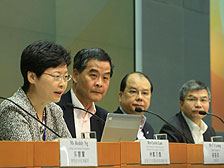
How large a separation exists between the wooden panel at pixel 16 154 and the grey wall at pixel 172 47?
313 centimetres

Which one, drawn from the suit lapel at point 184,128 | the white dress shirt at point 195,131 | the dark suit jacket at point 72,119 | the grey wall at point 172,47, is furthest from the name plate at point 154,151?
the grey wall at point 172,47

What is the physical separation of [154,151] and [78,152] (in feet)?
1.65

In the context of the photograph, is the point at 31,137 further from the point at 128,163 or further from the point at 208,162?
the point at 208,162

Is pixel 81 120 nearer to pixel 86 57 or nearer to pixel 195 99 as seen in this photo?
pixel 86 57

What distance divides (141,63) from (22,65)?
2511 millimetres

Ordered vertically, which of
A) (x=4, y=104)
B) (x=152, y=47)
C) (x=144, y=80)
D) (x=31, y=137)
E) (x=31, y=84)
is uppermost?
(x=152, y=47)

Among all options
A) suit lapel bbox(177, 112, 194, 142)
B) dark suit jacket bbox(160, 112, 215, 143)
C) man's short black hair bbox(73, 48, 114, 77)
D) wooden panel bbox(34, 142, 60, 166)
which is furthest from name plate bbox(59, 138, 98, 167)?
suit lapel bbox(177, 112, 194, 142)

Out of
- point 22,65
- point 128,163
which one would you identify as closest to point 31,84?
point 22,65

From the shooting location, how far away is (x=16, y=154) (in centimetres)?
149

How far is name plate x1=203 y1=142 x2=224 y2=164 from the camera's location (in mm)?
2332

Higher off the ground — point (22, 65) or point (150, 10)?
point (150, 10)

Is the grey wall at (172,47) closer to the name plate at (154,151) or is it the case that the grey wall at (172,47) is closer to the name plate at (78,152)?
the name plate at (154,151)

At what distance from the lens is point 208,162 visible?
232 cm

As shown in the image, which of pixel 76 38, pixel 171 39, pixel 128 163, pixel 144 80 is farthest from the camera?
pixel 171 39
